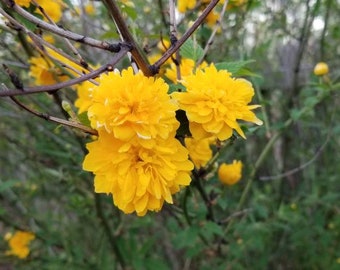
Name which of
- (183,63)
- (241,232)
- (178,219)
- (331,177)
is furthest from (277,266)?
(183,63)

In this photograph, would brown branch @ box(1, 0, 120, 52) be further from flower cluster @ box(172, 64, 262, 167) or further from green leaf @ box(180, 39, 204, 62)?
green leaf @ box(180, 39, 204, 62)

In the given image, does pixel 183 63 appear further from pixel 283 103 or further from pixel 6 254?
pixel 6 254

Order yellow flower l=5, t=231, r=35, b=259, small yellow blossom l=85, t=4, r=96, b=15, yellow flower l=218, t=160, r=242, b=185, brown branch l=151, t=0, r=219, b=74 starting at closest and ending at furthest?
brown branch l=151, t=0, r=219, b=74
yellow flower l=218, t=160, r=242, b=185
yellow flower l=5, t=231, r=35, b=259
small yellow blossom l=85, t=4, r=96, b=15

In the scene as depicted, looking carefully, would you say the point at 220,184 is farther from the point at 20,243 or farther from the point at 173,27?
the point at 20,243

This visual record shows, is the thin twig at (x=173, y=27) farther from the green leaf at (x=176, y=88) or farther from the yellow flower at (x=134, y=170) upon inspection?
the yellow flower at (x=134, y=170)

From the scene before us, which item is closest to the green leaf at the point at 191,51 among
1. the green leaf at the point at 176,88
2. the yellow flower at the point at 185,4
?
the green leaf at the point at 176,88

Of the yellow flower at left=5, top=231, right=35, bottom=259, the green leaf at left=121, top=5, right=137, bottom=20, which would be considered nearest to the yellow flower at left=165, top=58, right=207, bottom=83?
the green leaf at left=121, top=5, right=137, bottom=20

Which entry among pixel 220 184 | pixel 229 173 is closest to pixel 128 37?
pixel 229 173
